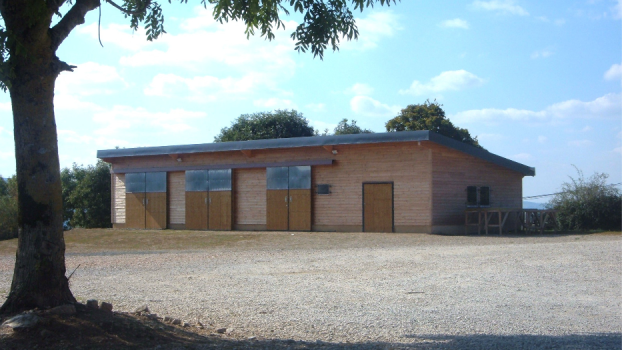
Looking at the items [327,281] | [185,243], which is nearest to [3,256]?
[185,243]

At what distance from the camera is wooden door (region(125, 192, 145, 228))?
91.5 ft

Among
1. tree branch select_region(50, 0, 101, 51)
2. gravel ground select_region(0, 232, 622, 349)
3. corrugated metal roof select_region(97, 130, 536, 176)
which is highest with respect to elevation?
corrugated metal roof select_region(97, 130, 536, 176)

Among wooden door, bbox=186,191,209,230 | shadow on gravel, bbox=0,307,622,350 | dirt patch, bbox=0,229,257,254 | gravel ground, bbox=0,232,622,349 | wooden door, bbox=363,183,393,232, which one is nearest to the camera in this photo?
shadow on gravel, bbox=0,307,622,350

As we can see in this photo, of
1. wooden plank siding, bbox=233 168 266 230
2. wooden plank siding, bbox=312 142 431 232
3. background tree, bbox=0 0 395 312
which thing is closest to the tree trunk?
background tree, bbox=0 0 395 312

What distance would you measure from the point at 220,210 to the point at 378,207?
24.3 feet

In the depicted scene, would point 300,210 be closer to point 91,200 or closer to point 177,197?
point 177,197

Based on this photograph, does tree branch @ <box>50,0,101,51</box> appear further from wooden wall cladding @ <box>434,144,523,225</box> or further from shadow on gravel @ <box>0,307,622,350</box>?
wooden wall cladding @ <box>434,144,523,225</box>

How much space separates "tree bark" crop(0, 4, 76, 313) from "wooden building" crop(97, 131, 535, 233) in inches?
658

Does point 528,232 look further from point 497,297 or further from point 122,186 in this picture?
point 122,186

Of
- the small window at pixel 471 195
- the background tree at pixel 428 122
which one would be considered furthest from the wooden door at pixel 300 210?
the background tree at pixel 428 122

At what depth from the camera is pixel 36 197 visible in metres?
5.63

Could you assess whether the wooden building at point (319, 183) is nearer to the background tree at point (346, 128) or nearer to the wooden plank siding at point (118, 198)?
the wooden plank siding at point (118, 198)

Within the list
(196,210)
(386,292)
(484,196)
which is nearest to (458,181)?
(484,196)

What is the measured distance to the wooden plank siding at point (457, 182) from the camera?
72.9 ft
